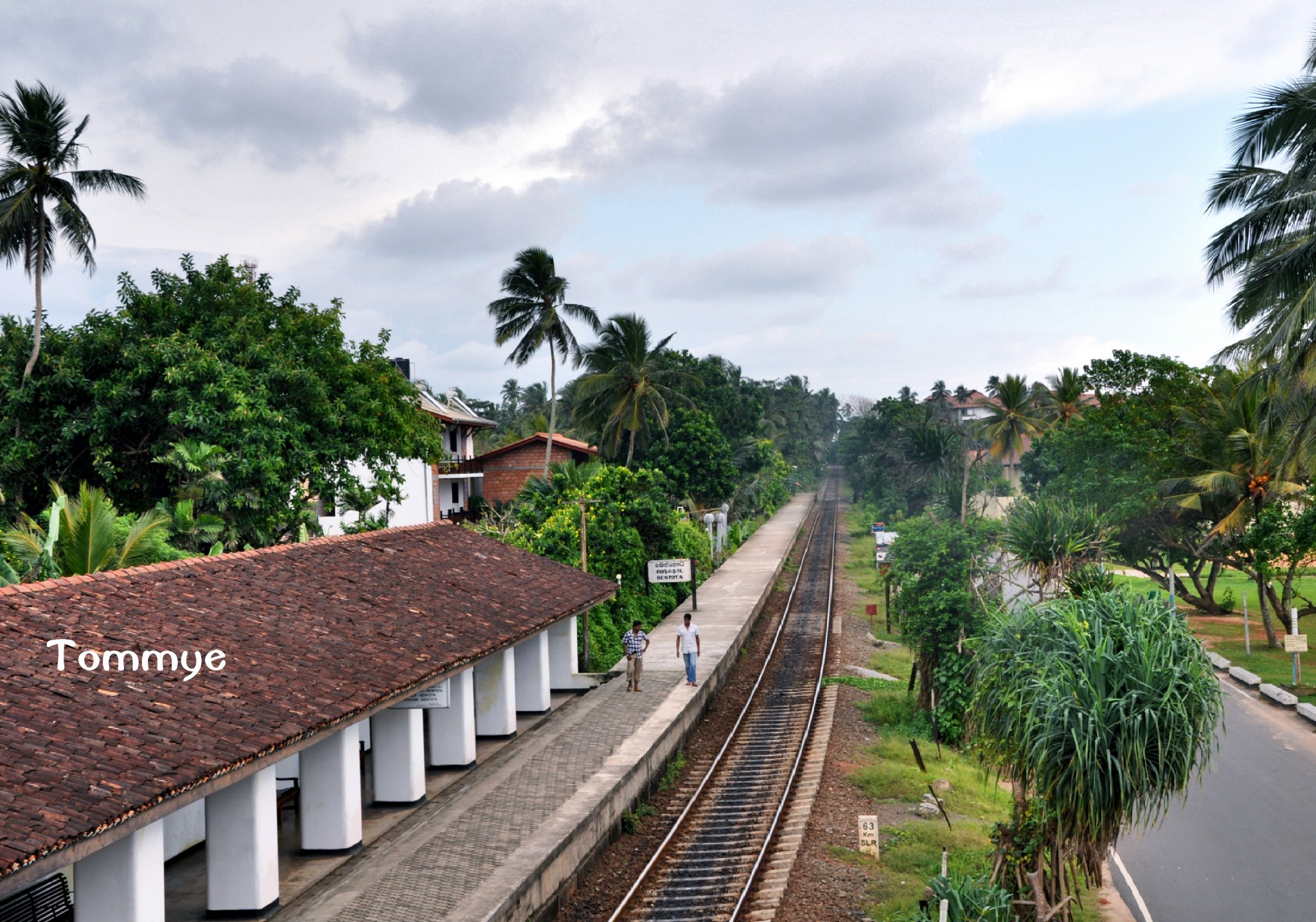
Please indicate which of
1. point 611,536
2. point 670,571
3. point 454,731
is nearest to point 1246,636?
point 670,571

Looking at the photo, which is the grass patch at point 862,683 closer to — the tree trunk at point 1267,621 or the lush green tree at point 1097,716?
the tree trunk at point 1267,621

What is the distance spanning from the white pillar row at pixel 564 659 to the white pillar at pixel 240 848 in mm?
11348

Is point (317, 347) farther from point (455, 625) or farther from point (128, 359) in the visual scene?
point (455, 625)

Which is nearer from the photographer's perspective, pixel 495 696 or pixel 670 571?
pixel 495 696

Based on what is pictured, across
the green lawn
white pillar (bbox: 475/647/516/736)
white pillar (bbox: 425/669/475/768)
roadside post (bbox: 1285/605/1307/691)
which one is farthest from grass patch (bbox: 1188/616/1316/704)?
white pillar (bbox: 425/669/475/768)

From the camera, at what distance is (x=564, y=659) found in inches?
851

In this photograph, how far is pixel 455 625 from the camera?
48.6 ft

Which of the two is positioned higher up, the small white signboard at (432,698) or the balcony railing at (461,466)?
the balcony railing at (461,466)

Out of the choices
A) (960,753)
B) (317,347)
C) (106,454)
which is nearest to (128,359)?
(106,454)

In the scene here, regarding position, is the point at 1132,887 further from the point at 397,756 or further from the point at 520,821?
the point at 397,756

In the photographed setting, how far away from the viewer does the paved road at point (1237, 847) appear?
496 inches

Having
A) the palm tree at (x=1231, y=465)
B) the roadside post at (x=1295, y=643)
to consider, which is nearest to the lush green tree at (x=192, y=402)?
the roadside post at (x=1295, y=643)

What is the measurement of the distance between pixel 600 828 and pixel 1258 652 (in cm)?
2395

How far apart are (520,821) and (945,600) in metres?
10.0
